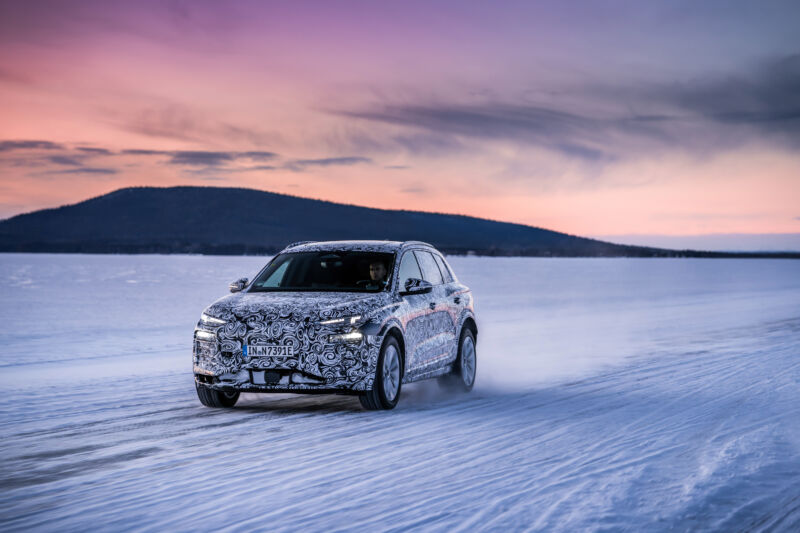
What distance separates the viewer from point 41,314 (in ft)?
109

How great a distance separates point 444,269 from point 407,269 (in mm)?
1434

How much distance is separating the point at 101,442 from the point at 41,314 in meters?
26.3

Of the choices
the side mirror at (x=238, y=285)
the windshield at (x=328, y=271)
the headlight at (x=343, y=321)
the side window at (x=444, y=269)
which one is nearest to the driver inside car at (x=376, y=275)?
the windshield at (x=328, y=271)

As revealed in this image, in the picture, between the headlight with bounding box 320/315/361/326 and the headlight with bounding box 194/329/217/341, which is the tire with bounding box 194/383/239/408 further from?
the headlight with bounding box 320/315/361/326

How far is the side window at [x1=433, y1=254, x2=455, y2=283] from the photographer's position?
12.8 meters

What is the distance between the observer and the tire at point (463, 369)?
41.4 feet

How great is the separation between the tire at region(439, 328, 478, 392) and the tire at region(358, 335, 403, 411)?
1.86m

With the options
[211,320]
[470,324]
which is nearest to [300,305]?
[211,320]

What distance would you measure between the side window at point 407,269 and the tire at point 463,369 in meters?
1.32

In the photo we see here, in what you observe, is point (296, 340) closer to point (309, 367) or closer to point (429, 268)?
point (309, 367)

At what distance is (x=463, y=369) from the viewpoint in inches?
499

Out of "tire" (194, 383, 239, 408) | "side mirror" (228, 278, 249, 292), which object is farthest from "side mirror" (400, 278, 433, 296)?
"tire" (194, 383, 239, 408)

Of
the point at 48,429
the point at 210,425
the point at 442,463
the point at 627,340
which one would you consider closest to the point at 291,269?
the point at 210,425

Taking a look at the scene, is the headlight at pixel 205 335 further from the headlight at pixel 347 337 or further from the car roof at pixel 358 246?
the car roof at pixel 358 246
